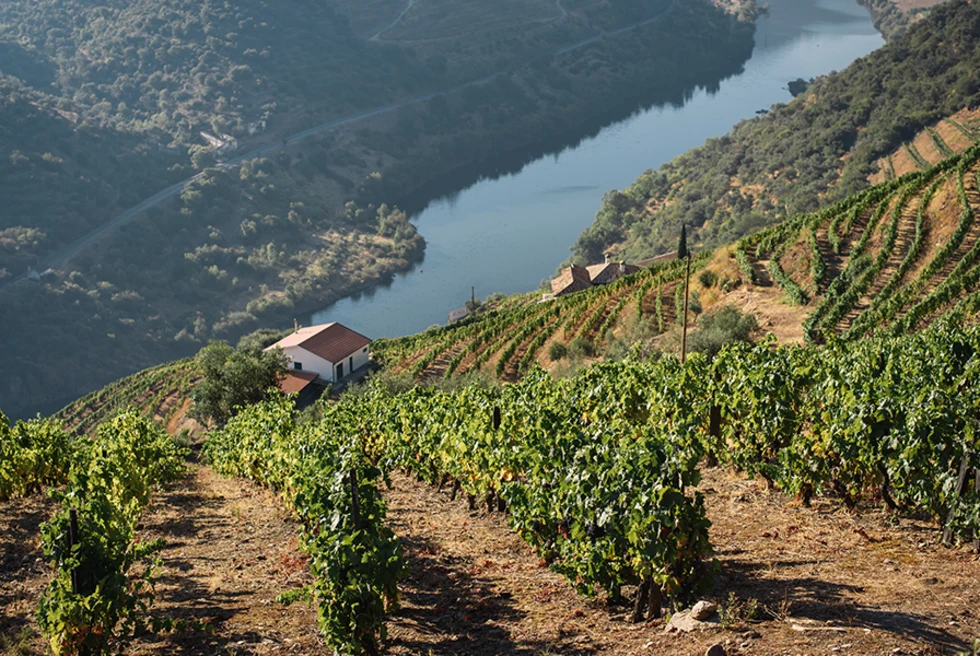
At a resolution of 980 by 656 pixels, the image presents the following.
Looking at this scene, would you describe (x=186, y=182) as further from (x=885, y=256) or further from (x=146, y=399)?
(x=885, y=256)

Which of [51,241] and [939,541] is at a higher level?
[51,241]

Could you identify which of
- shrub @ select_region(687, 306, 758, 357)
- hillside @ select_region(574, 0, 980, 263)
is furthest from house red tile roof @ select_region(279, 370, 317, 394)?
hillside @ select_region(574, 0, 980, 263)

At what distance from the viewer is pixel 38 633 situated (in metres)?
13.8

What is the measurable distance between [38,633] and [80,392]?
10203cm

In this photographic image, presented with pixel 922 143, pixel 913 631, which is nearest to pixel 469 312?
pixel 922 143

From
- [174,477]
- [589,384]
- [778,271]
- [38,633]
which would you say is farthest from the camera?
[778,271]

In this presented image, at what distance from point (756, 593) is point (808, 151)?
4079 inches

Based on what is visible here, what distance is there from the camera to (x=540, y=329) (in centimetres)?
5278

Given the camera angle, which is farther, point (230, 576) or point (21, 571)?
point (21, 571)

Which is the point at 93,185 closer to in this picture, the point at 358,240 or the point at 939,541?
the point at 358,240

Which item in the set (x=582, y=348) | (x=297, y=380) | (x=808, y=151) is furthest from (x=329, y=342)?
(x=808, y=151)

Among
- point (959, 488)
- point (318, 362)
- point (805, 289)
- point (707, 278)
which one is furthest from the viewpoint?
point (318, 362)

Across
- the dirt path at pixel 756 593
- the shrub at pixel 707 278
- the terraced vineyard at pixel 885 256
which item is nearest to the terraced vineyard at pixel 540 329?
the shrub at pixel 707 278

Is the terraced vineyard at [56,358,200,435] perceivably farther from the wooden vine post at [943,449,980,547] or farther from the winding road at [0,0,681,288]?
the wooden vine post at [943,449,980,547]
